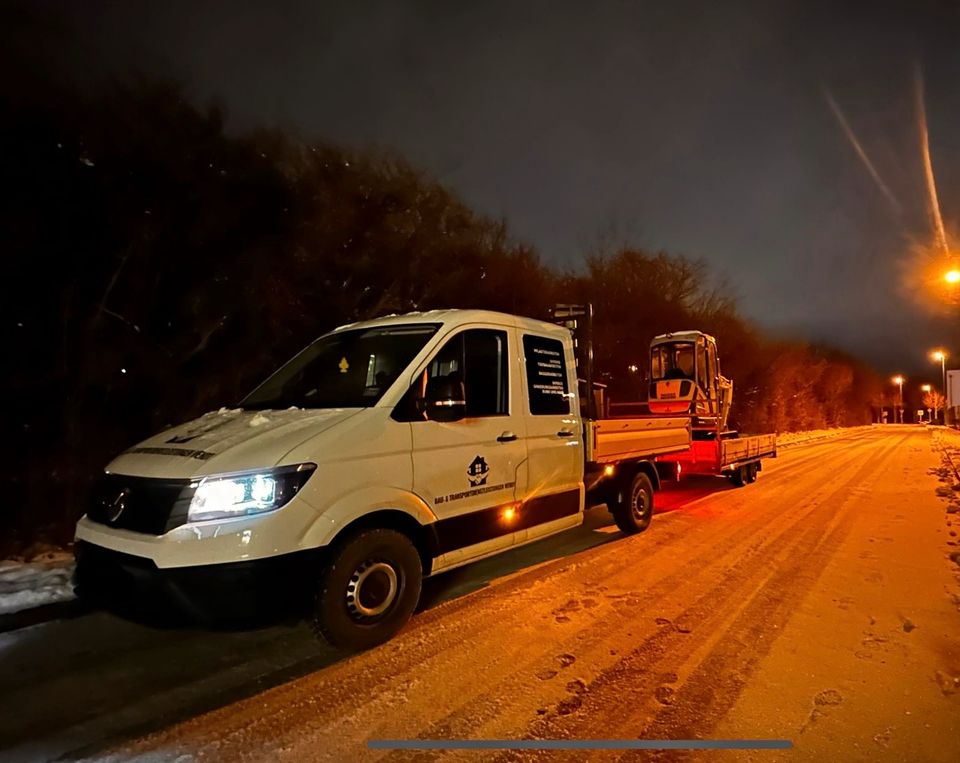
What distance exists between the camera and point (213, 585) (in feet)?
11.1

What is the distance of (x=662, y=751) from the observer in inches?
117

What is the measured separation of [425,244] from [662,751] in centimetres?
1300

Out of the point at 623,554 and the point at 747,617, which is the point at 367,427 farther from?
the point at 623,554

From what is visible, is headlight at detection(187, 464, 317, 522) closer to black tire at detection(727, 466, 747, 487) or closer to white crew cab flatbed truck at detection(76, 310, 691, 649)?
white crew cab flatbed truck at detection(76, 310, 691, 649)

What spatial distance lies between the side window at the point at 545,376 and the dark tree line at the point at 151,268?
19.6 feet

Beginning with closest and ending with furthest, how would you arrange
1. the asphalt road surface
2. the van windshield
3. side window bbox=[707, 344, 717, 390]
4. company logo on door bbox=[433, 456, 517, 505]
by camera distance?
the asphalt road surface, the van windshield, company logo on door bbox=[433, 456, 517, 505], side window bbox=[707, 344, 717, 390]

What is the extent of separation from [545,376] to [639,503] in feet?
9.28

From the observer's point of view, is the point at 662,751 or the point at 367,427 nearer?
the point at 662,751

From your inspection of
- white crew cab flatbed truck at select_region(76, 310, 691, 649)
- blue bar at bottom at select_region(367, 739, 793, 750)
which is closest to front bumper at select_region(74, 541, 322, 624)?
white crew cab flatbed truck at select_region(76, 310, 691, 649)

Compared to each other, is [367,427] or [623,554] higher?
[367,427]

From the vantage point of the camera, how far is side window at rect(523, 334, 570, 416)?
546 centimetres

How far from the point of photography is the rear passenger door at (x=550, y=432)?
17.6ft

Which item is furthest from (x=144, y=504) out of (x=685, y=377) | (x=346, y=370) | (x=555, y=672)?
(x=685, y=377)

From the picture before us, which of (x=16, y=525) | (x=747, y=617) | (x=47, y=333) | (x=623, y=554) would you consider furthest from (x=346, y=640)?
(x=47, y=333)
